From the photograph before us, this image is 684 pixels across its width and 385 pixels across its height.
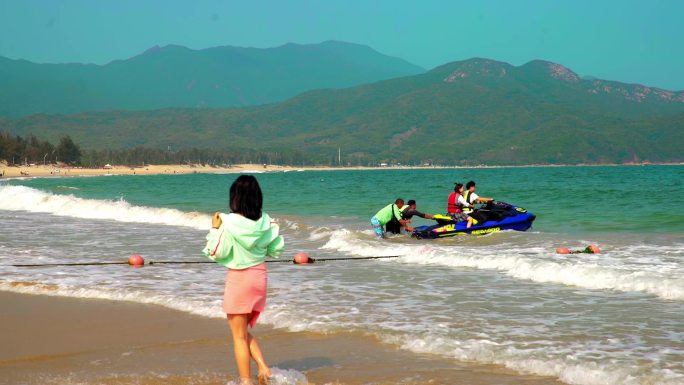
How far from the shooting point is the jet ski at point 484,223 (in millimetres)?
23812

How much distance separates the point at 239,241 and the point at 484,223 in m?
17.4

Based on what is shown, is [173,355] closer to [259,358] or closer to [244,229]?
[259,358]

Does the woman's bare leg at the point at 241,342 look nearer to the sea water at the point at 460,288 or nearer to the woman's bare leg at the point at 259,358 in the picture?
the woman's bare leg at the point at 259,358

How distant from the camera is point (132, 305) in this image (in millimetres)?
12562

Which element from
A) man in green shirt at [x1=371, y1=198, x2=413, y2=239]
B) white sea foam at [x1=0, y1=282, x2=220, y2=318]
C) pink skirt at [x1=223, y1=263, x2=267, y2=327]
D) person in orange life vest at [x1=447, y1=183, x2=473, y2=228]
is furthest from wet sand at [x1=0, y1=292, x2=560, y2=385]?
person in orange life vest at [x1=447, y1=183, x2=473, y2=228]

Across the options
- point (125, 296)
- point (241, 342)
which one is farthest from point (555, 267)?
point (241, 342)

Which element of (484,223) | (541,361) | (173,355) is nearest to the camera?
(541,361)

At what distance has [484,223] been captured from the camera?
2414cm

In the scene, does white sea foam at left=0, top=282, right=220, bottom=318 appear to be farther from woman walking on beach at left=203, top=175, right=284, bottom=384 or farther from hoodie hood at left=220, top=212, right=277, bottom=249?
hoodie hood at left=220, top=212, right=277, bottom=249

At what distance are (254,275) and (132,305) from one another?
5523 millimetres

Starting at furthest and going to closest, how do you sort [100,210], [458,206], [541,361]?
[100,210] → [458,206] → [541,361]

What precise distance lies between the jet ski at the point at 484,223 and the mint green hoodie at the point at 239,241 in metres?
16.4

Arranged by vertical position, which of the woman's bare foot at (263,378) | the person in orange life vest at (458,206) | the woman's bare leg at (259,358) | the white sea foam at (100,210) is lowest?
the white sea foam at (100,210)

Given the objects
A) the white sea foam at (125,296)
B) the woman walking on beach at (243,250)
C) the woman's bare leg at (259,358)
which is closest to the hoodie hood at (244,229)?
the woman walking on beach at (243,250)
